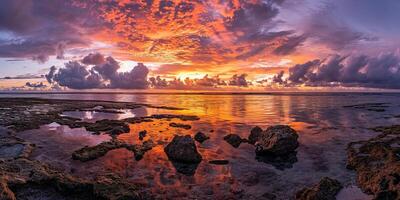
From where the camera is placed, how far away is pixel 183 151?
23047mm

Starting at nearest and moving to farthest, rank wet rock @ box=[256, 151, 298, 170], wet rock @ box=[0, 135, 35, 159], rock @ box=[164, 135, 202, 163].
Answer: wet rock @ box=[256, 151, 298, 170] → rock @ box=[164, 135, 202, 163] → wet rock @ box=[0, 135, 35, 159]

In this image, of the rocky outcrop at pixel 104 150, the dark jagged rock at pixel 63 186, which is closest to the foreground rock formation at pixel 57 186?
the dark jagged rock at pixel 63 186

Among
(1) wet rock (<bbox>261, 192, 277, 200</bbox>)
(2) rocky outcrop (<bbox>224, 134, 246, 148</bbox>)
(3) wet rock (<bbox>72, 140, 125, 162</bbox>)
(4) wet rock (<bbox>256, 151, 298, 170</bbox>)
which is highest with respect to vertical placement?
(3) wet rock (<bbox>72, 140, 125, 162</bbox>)

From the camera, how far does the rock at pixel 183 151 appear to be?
74.2 ft

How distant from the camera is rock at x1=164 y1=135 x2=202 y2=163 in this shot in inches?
891

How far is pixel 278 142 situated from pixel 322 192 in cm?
1017

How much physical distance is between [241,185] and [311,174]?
5687mm

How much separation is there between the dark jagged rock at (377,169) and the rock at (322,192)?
Result: 1833 mm

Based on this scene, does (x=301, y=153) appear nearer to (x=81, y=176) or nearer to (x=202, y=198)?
(x=202, y=198)

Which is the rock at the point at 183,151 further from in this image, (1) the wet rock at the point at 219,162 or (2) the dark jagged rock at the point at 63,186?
(2) the dark jagged rock at the point at 63,186

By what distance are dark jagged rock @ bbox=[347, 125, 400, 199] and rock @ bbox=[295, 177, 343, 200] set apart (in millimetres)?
1833

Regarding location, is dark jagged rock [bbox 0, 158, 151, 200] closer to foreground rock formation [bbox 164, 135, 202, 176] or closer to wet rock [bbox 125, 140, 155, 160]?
foreground rock formation [bbox 164, 135, 202, 176]

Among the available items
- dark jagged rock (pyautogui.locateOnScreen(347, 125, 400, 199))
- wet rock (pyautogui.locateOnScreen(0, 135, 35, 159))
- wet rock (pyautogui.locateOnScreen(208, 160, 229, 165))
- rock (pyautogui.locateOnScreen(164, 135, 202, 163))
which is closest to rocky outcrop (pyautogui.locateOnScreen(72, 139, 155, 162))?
rock (pyautogui.locateOnScreen(164, 135, 202, 163))

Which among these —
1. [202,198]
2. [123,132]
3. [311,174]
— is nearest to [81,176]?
[202,198]
